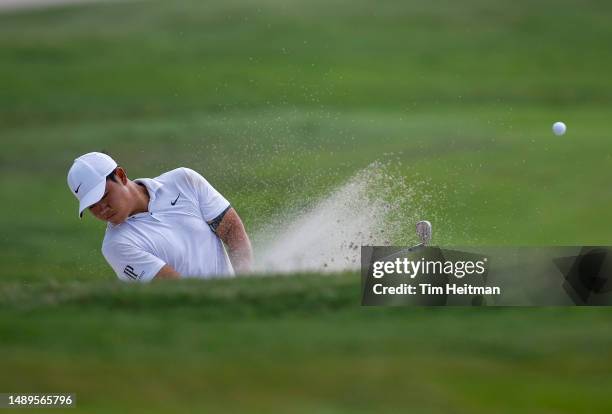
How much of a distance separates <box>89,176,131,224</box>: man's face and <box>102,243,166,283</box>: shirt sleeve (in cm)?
17

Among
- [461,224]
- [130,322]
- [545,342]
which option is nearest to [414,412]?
[545,342]

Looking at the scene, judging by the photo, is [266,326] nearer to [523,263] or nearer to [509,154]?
[523,263]

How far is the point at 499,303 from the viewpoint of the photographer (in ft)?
19.4

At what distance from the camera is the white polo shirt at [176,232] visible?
22.0ft

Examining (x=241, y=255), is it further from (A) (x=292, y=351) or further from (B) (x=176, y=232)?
(A) (x=292, y=351)

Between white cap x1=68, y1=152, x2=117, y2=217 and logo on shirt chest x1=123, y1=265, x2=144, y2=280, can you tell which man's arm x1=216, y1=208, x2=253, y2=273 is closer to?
logo on shirt chest x1=123, y1=265, x2=144, y2=280

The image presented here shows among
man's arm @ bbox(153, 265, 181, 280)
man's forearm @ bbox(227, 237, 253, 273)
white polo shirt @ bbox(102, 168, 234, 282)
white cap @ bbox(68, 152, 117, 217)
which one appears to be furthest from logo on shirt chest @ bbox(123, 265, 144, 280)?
man's forearm @ bbox(227, 237, 253, 273)

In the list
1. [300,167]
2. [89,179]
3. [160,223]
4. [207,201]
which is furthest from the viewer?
[300,167]

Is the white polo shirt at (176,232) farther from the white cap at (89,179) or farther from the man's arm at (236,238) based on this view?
the white cap at (89,179)

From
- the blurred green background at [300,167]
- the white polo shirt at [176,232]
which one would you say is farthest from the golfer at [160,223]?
the blurred green background at [300,167]

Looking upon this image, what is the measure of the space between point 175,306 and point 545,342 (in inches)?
78.8

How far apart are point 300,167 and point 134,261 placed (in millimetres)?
9271

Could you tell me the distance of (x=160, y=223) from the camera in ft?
22.7

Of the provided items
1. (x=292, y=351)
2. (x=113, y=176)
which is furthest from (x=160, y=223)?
(x=292, y=351)
